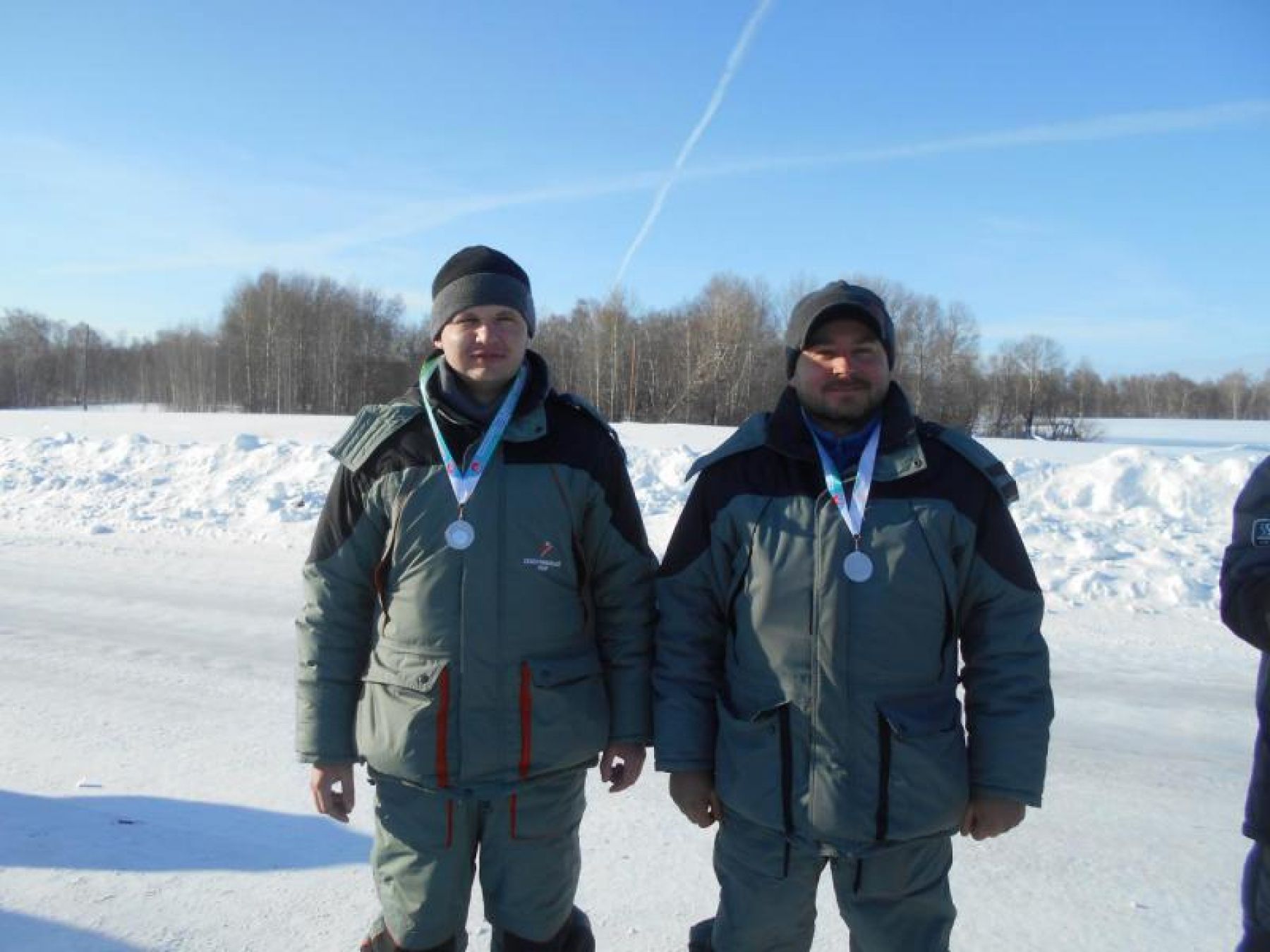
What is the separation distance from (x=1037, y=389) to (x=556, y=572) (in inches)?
2200

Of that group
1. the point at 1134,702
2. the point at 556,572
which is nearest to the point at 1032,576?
the point at 556,572

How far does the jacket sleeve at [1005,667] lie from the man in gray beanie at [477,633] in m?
0.89

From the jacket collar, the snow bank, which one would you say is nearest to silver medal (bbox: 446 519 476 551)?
the jacket collar

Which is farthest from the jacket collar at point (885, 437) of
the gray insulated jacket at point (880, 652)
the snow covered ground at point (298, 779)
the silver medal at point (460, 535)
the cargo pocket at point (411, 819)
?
the snow covered ground at point (298, 779)

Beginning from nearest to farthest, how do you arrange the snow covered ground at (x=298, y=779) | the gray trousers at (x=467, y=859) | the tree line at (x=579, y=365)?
1. the gray trousers at (x=467, y=859)
2. the snow covered ground at (x=298, y=779)
3. the tree line at (x=579, y=365)

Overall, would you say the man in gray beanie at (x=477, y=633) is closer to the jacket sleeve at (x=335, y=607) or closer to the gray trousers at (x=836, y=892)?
Result: the jacket sleeve at (x=335, y=607)

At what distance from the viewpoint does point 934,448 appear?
220 centimetres

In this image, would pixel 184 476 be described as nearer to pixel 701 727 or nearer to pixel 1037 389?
pixel 701 727

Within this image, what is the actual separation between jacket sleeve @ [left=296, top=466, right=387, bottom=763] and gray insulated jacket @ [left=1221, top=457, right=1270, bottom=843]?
7.63 ft

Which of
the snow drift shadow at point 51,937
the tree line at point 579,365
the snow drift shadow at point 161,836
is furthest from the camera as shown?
the tree line at point 579,365

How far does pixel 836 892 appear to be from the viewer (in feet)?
7.22

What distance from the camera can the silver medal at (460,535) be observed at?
7.38ft

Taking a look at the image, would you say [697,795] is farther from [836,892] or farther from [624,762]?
[836,892]

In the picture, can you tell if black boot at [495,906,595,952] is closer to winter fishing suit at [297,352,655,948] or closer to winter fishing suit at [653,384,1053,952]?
winter fishing suit at [297,352,655,948]
